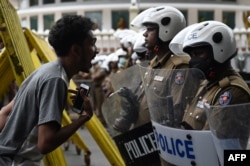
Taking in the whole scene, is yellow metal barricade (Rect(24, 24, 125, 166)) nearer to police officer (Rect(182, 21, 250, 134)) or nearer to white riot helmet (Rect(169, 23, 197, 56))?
white riot helmet (Rect(169, 23, 197, 56))

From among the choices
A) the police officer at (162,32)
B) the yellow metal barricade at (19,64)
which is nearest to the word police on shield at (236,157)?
the yellow metal barricade at (19,64)

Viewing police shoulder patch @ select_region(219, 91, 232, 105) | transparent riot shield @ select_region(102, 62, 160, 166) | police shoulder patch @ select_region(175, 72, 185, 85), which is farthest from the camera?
transparent riot shield @ select_region(102, 62, 160, 166)

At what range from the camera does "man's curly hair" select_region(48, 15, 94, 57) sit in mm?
4402

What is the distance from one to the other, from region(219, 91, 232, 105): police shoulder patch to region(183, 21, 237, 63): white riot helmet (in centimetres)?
39

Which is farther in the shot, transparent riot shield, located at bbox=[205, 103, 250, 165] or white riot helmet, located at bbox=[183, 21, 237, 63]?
white riot helmet, located at bbox=[183, 21, 237, 63]

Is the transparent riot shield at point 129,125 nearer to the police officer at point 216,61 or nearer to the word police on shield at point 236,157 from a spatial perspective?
the police officer at point 216,61

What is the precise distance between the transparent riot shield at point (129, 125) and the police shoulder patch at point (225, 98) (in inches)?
35.6

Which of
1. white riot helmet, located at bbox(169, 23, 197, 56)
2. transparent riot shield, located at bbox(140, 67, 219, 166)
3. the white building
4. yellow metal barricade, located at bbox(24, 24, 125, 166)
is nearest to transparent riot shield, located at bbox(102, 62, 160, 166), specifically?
white riot helmet, located at bbox(169, 23, 197, 56)

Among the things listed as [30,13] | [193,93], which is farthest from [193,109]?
[30,13]

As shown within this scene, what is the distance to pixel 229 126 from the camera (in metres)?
3.58

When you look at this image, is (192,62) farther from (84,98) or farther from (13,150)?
(13,150)

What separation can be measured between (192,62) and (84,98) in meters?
0.72

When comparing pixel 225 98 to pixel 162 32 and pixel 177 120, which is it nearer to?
pixel 177 120

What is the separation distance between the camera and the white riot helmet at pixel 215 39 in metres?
4.61
